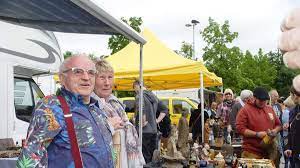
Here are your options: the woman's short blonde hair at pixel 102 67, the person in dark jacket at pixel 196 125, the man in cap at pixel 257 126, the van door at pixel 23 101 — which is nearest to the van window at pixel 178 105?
the person in dark jacket at pixel 196 125

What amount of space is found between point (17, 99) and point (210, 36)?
1816 cm

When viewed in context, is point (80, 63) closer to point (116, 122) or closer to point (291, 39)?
point (116, 122)

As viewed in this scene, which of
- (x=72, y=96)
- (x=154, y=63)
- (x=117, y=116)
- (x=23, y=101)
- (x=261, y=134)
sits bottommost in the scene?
(x=261, y=134)

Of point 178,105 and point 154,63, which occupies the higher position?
point 154,63

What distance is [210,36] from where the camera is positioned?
24.6 m

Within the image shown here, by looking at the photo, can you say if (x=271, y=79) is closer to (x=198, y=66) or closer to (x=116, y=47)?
(x=116, y=47)

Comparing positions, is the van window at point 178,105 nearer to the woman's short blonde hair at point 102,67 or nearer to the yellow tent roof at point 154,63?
the yellow tent roof at point 154,63

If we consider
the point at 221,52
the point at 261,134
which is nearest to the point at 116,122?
the point at 261,134

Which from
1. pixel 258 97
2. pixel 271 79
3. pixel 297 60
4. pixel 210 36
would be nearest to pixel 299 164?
pixel 258 97

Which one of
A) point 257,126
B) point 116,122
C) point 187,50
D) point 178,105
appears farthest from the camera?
point 187,50

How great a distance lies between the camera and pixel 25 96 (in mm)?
7848

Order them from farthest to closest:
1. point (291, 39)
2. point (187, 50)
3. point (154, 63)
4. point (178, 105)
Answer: point (187, 50) < point (178, 105) < point (154, 63) < point (291, 39)

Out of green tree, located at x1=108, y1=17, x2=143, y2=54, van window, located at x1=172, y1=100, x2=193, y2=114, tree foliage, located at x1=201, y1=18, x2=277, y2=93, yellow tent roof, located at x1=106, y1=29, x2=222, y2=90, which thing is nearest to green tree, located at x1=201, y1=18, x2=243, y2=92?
tree foliage, located at x1=201, y1=18, x2=277, y2=93

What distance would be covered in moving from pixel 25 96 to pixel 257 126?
13.9ft
